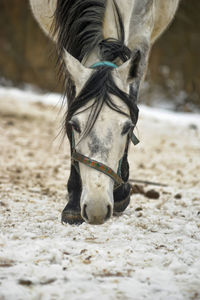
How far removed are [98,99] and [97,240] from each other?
0.86m

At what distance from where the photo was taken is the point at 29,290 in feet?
6.03

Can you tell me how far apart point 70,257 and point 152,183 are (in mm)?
2017

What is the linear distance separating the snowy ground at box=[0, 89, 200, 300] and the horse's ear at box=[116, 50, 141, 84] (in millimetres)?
995

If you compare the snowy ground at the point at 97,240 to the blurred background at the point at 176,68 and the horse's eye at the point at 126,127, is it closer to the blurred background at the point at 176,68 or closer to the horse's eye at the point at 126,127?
the horse's eye at the point at 126,127

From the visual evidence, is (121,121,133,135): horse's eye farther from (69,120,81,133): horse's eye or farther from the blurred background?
the blurred background

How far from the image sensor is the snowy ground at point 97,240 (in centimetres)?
191

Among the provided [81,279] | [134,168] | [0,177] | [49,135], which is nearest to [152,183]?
[134,168]

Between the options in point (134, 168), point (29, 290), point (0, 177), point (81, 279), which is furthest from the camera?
point (134, 168)

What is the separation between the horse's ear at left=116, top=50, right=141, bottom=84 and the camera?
8.09ft

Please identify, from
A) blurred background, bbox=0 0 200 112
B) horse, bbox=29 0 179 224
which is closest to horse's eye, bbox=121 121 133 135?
horse, bbox=29 0 179 224

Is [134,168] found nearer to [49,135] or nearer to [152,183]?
[152,183]

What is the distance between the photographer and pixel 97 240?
255cm

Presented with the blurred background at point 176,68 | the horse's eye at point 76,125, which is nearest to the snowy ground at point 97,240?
the horse's eye at point 76,125

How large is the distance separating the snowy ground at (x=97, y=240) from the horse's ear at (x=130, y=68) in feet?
3.26
